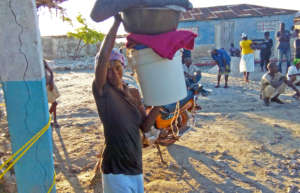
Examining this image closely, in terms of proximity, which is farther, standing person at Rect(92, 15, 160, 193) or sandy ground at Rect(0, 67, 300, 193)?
sandy ground at Rect(0, 67, 300, 193)

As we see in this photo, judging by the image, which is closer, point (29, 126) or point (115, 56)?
point (115, 56)

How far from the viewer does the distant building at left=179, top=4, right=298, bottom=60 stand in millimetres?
17219

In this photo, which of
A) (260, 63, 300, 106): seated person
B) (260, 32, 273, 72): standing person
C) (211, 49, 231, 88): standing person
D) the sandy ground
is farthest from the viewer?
(260, 32, 273, 72): standing person

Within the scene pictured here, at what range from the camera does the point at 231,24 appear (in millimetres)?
17875

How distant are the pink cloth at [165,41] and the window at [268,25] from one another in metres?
17.7

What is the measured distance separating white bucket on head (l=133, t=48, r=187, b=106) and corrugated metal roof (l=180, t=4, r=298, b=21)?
16201 mm

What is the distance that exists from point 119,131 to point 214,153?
240cm

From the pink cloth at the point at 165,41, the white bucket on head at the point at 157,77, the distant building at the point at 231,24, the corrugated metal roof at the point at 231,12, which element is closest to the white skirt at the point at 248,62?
the white bucket on head at the point at 157,77

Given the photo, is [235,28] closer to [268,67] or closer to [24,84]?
[268,67]

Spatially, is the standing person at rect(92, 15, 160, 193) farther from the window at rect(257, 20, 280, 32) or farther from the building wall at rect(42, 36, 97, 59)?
the building wall at rect(42, 36, 97, 59)

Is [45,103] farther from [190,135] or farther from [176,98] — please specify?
[190,135]

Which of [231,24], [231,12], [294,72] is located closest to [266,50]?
[294,72]

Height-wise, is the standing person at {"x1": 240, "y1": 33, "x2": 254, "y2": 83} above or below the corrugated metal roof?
below

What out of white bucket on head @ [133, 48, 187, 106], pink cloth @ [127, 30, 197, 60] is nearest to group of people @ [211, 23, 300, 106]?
white bucket on head @ [133, 48, 187, 106]
